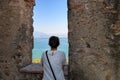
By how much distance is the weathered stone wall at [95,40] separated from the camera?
5055mm

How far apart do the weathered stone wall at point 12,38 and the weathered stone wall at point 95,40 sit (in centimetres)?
137

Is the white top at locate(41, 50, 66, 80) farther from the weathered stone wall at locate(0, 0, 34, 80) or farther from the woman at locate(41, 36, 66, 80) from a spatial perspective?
the weathered stone wall at locate(0, 0, 34, 80)

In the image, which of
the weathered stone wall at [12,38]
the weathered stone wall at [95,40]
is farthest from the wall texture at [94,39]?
the weathered stone wall at [12,38]

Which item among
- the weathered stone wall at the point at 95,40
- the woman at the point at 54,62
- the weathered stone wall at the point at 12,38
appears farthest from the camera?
the weathered stone wall at the point at 12,38

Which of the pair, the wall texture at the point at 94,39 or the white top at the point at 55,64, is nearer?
the white top at the point at 55,64

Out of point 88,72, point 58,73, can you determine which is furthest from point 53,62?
point 88,72

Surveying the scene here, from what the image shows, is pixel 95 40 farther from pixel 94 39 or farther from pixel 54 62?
pixel 54 62

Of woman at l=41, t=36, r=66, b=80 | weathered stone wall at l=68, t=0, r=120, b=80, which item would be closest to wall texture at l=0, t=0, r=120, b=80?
weathered stone wall at l=68, t=0, r=120, b=80

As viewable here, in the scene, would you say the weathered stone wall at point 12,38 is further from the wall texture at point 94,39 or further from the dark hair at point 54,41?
the dark hair at point 54,41

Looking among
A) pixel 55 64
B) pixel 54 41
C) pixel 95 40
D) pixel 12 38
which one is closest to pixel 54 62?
pixel 55 64

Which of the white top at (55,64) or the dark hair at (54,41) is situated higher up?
the dark hair at (54,41)

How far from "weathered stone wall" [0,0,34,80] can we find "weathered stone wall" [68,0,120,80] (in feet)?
4.49

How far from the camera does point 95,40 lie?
513 cm

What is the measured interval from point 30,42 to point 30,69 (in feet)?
2.59
